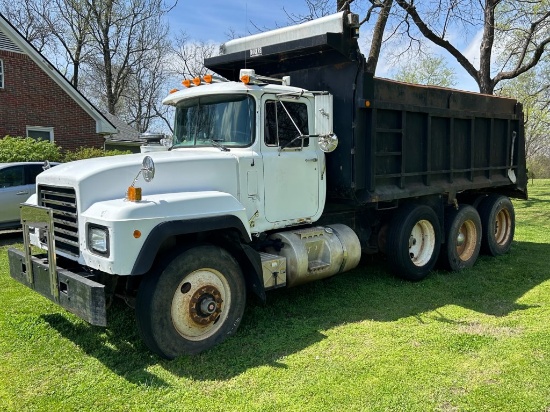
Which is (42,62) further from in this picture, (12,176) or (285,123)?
(285,123)

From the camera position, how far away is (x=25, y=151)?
15148mm

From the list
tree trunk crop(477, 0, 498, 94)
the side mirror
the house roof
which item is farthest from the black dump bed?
the house roof

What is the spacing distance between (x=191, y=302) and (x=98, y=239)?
1.00 meters

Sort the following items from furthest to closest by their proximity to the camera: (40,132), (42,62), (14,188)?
1. (40,132)
2. (42,62)
3. (14,188)

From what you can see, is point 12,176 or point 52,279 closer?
point 52,279

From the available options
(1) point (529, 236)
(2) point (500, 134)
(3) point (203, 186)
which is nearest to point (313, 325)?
(3) point (203, 186)

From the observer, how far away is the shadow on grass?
434 cm

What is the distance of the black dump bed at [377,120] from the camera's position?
6062 mm

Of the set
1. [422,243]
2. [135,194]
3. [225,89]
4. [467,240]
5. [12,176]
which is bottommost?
[467,240]

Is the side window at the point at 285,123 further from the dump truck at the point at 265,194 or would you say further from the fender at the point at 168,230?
the fender at the point at 168,230

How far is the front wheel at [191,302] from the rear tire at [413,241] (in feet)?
9.26

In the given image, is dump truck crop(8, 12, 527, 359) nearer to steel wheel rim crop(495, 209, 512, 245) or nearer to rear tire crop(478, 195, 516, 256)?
rear tire crop(478, 195, 516, 256)

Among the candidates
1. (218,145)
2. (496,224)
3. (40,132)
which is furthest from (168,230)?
(40,132)

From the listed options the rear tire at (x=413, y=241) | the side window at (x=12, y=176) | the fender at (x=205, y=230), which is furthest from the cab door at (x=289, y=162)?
the side window at (x=12, y=176)
